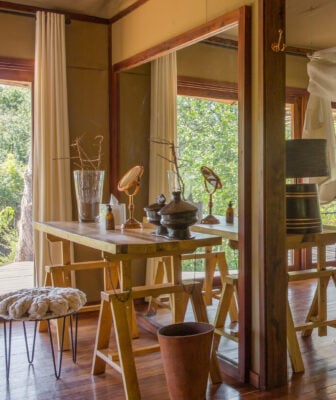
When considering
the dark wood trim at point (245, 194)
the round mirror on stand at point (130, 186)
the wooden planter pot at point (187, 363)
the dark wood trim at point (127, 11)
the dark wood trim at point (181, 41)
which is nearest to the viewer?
the wooden planter pot at point (187, 363)

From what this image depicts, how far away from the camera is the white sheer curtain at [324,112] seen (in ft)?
9.95

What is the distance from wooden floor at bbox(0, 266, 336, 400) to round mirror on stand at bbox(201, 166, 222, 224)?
718 millimetres

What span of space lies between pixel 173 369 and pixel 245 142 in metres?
1.17

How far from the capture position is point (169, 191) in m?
3.62

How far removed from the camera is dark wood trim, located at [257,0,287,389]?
253cm

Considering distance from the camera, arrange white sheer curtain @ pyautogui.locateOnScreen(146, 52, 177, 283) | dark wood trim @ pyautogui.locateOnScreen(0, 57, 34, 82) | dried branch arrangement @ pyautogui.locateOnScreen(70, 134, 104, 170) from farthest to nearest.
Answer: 1. dried branch arrangement @ pyautogui.locateOnScreen(70, 134, 104, 170)
2. dark wood trim @ pyautogui.locateOnScreen(0, 57, 34, 82)
3. white sheer curtain @ pyautogui.locateOnScreen(146, 52, 177, 283)

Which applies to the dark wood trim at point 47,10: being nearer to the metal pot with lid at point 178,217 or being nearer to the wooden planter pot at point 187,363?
the metal pot with lid at point 178,217

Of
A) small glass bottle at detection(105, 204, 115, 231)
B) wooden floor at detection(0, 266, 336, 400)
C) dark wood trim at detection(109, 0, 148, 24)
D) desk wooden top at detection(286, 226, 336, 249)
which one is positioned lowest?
wooden floor at detection(0, 266, 336, 400)

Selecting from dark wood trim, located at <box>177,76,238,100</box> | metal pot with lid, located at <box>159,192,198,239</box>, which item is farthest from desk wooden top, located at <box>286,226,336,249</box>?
dark wood trim, located at <box>177,76,238,100</box>

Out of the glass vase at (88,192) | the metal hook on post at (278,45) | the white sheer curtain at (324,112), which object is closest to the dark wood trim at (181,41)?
the metal hook on post at (278,45)

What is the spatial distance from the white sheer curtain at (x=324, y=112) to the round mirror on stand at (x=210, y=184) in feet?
1.90

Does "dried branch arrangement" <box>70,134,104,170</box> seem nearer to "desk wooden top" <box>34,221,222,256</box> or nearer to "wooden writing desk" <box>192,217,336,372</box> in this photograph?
"desk wooden top" <box>34,221,222,256</box>

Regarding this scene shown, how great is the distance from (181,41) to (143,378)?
199cm

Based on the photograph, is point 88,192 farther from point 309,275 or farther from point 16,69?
point 309,275
